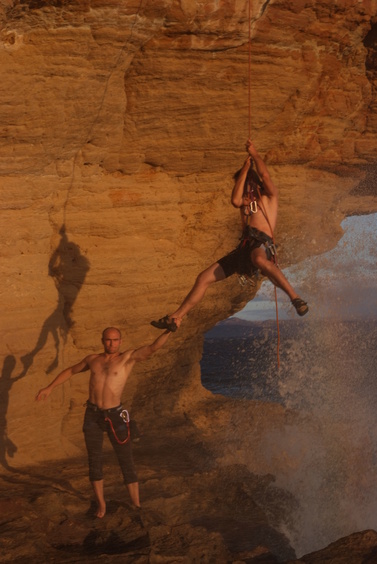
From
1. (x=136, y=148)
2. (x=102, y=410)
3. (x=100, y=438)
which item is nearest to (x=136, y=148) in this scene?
(x=136, y=148)

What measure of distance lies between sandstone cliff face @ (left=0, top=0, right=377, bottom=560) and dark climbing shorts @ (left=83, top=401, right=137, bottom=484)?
1.89 meters

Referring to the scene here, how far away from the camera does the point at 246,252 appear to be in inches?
284

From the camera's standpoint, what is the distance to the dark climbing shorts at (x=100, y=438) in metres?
7.58

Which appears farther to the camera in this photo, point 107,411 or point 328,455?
point 328,455

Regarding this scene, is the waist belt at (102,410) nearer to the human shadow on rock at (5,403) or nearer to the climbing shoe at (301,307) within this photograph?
the human shadow on rock at (5,403)

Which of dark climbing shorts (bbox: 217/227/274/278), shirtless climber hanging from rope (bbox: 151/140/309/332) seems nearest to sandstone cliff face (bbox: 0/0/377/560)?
shirtless climber hanging from rope (bbox: 151/140/309/332)

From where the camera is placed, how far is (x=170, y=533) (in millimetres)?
7164

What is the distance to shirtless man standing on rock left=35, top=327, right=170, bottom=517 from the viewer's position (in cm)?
757

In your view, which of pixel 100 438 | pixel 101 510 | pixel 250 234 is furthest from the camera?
pixel 100 438

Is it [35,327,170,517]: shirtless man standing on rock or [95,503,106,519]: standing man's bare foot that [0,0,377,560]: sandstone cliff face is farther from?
[95,503,106,519]: standing man's bare foot

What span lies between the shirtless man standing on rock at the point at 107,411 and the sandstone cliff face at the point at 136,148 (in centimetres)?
187

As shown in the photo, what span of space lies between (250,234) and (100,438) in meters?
2.67

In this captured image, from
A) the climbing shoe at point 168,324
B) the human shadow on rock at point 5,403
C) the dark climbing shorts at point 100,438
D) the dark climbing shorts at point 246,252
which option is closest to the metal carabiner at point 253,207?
the dark climbing shorts at point 246,252

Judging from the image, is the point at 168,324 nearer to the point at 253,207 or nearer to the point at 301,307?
the point at 301,307
